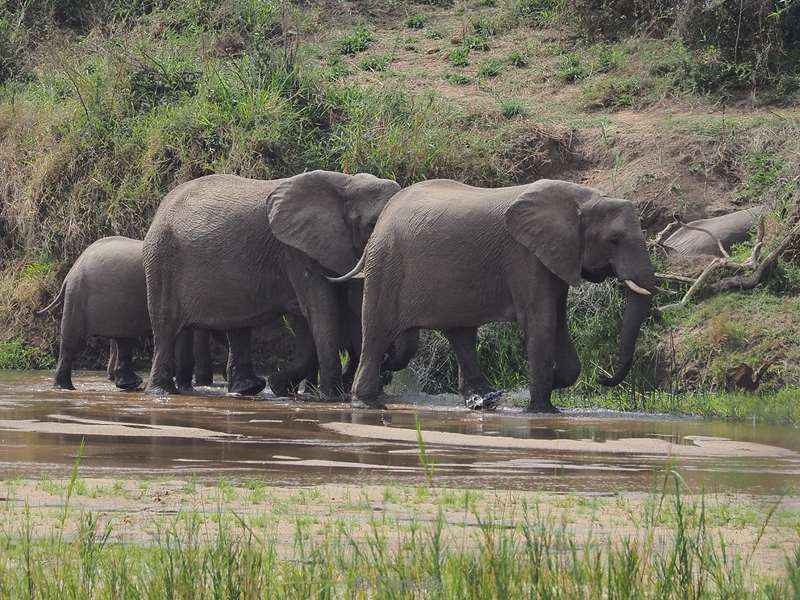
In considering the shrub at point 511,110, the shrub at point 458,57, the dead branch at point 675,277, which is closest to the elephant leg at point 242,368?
the dead branch at point 675,277

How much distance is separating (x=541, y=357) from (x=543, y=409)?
0.44 meters

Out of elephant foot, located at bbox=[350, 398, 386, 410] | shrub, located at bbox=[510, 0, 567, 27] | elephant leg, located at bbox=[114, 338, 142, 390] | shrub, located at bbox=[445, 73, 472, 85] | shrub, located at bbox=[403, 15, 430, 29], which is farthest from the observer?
shrub, located at bbox=[403, 15, 430, 29]

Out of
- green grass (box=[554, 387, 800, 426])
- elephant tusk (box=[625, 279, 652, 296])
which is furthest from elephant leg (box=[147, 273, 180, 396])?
elephant tusk (box=[625, 279, 652, 296])

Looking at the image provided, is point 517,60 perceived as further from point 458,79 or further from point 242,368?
point 242,368

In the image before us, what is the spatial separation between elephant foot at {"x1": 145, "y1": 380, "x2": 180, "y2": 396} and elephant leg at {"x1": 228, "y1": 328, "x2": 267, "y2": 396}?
569 millimetres

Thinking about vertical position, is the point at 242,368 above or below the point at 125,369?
above

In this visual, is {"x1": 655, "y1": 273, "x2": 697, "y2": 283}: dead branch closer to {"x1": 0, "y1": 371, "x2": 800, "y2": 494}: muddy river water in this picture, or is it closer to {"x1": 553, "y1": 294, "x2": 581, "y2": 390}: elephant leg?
{"x1": 553, "y1": 294, "x2": 581, "y2": 390}: elephant leg

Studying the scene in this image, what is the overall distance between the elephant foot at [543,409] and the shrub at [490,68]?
9522mm

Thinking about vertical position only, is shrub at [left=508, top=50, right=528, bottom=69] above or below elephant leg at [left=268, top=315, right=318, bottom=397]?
above

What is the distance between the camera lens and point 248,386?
15859mm

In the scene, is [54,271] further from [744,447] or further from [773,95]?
[744,447]

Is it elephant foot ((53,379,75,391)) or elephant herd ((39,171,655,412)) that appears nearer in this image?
elephant herd ((39,171,655,412))

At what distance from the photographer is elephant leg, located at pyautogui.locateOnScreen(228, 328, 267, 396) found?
15852 mm

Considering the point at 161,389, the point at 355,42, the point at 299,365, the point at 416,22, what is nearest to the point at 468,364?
the point at 299,365
